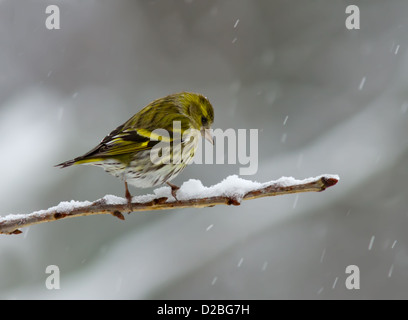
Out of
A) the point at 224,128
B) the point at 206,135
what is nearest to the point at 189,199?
the point at 206,135

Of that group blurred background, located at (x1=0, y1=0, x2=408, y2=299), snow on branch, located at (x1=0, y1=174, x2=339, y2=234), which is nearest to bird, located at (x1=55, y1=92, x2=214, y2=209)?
snow on branch, located at (x1=0, y1=174, x2=339, y2=234)

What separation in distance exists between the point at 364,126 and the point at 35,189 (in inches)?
198

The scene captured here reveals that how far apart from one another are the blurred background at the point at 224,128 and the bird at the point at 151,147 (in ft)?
9.18

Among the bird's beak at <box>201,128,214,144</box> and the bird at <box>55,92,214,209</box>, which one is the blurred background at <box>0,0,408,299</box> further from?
the bird at <box>55,92,214,209</box>

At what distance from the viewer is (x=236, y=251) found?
7371mm

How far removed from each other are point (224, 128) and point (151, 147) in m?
4.24

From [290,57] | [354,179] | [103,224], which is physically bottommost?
[103,224]

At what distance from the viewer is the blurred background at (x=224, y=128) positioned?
7027mm

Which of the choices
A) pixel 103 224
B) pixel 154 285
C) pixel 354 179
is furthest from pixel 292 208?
pixel 103 224

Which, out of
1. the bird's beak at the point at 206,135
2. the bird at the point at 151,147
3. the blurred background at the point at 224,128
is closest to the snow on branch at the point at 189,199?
the bird at the point at 151,147

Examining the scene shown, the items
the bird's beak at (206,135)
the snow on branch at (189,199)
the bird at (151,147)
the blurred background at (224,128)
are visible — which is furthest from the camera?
the blurred background at (224,128)

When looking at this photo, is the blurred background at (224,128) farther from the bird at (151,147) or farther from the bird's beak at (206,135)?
the bird at (151,147)

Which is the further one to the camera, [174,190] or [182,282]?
[182,282]

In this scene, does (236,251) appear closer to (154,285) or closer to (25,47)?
(154,285)
